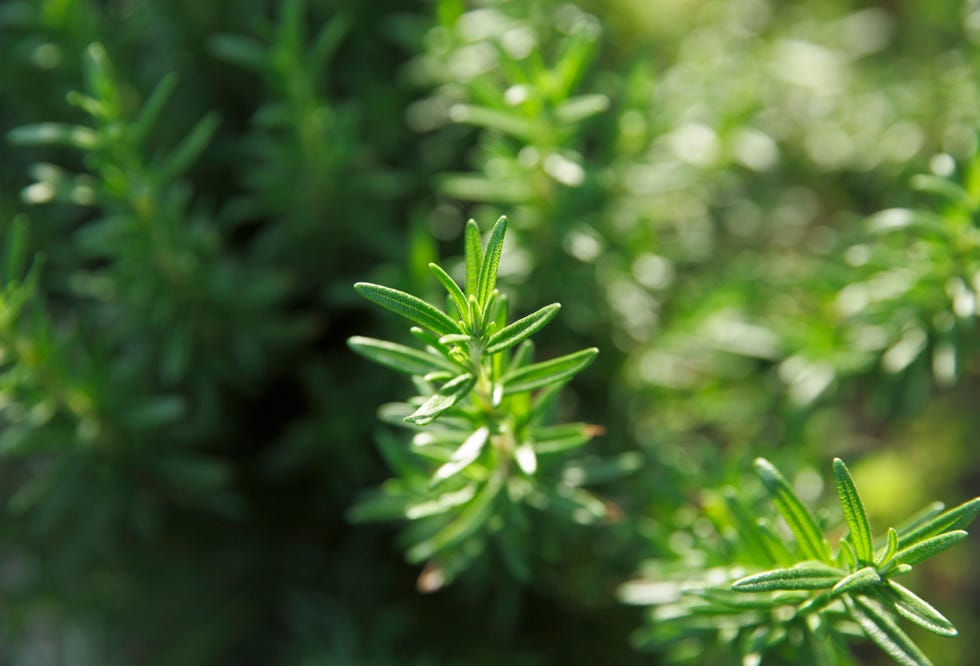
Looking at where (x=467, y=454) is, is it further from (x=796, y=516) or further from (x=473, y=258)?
(x=796, y=516)

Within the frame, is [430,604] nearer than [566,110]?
No

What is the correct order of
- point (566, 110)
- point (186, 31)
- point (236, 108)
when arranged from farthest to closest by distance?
1. point (236, 108)
2. point (186, 31)
3. point (566, 110)

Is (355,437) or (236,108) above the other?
(236,108)

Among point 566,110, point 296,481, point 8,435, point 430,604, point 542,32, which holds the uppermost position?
point 542,32

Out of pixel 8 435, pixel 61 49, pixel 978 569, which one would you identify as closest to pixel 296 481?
pixel 8 435

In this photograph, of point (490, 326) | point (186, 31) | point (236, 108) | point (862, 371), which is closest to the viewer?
point (490, 326)

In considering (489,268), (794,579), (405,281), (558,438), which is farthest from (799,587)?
(405,281)

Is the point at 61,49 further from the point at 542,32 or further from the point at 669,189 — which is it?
the point at 669,189
